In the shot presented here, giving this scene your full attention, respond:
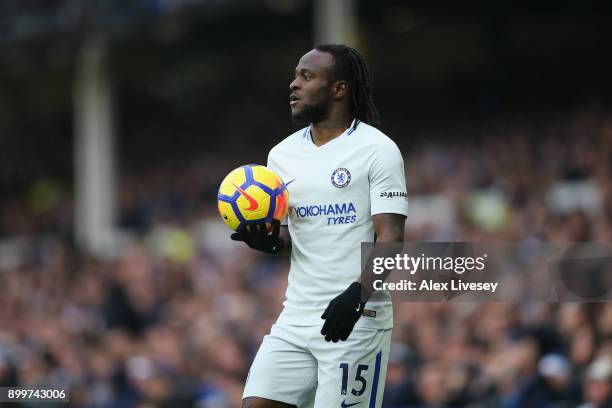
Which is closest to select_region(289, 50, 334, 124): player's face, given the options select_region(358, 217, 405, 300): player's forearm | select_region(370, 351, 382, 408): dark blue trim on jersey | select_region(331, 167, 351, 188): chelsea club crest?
select_region(331, 167, 351, 188): chelsea club crest

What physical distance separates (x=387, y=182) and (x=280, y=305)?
23.8 feet

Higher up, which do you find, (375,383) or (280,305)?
(280,305)

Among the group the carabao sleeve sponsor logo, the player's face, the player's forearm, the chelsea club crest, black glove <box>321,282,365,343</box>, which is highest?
the player's face

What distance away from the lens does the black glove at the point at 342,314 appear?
5203 millimetres

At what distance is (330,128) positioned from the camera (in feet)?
18.7

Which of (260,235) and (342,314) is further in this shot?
(260,235)

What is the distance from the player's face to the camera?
5.62 m

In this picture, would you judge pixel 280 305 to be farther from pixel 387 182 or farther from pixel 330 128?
pixel 387 182

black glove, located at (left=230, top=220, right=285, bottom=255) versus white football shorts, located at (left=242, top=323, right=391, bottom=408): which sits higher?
black glove, located at (left=230, top=220, right=285, bottom=255)

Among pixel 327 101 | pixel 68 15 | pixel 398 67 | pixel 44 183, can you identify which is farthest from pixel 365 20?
pixel 327 101

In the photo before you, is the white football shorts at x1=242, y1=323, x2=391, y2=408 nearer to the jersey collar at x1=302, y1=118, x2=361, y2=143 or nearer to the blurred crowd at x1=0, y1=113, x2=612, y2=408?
the jersey collar at x1=302, y1=118, x2=361, y2=143

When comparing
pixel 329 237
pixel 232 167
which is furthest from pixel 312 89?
pixel 232 167

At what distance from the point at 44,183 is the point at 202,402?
1821cm

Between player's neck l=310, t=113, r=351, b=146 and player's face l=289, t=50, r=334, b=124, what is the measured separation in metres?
0.05
